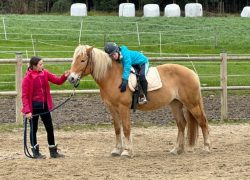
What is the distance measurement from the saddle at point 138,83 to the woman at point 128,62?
0.19 feet

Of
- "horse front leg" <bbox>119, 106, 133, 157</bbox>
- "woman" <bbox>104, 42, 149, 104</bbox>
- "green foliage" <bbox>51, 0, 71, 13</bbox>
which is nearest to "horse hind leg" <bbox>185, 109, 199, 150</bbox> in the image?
"woman" <bbox>104, 42, 149, 104</bbox>

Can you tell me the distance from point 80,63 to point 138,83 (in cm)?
86

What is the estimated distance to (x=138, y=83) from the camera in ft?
25.7

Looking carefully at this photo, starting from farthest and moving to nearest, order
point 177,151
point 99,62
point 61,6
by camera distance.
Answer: point 61,6 < point 177,151 < point 99,62

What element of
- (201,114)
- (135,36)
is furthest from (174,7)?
(201,114)

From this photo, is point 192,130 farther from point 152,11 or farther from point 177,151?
point 152,11

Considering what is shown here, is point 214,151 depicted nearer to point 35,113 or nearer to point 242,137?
point 242,137

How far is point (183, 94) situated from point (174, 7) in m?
36.3

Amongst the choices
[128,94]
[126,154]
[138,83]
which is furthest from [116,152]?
[138,83]

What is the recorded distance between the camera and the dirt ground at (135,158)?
6457 mm

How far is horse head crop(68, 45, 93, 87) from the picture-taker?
7.41 meters

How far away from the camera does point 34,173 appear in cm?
657

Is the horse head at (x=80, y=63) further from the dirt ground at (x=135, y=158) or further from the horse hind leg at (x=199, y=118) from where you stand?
the horse hind leg at (x=199, y=118)

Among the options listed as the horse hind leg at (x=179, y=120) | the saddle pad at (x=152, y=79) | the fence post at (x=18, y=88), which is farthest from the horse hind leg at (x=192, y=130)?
the fence post at (x=18, y=88)
